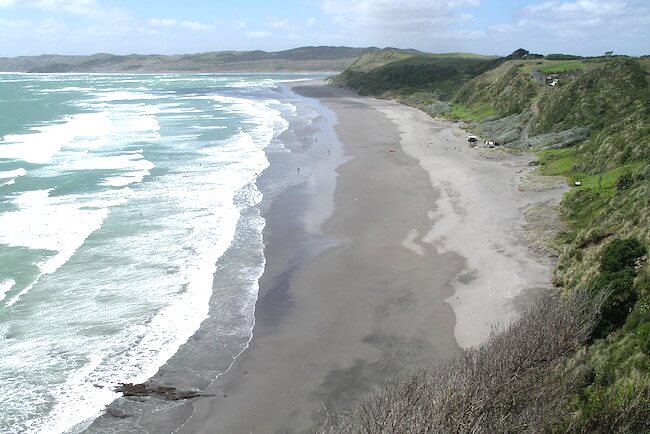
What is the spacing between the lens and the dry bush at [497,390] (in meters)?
10.4

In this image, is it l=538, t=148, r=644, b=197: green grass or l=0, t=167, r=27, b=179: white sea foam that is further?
l=0, t=167, r=27, b=179: white sea foam

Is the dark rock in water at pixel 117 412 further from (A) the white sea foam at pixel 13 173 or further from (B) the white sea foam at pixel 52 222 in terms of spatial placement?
(A) the white sea foam at pixel 13 173

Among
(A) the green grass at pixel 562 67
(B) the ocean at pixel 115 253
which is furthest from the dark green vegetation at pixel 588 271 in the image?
(B) the ocean at pixel 115 253

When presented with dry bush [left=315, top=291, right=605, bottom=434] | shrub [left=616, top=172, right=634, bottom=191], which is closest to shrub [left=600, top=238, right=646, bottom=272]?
dry bush [left=315, top=291, right=605, bottom=434]

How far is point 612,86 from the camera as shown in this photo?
156 ft

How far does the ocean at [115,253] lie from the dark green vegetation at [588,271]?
25.6 ft

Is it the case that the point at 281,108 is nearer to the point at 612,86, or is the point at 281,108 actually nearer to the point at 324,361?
the point at 612,86

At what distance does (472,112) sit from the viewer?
70.0 meters

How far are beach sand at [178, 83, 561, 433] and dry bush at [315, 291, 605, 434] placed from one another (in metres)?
2.46

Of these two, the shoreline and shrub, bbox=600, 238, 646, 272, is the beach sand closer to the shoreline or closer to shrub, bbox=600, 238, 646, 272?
Answer: the shoreline

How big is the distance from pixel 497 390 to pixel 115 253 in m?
18.9

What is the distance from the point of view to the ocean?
17.0 metres

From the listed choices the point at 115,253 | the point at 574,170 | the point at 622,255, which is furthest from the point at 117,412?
the point at 574,170

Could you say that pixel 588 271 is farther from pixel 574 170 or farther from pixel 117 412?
pixel 574 170
